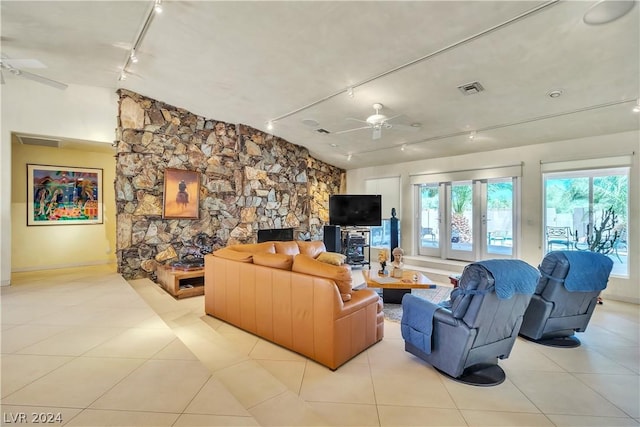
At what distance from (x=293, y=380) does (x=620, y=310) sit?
4.74 m

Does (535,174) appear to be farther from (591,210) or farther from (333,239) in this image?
(333,239)

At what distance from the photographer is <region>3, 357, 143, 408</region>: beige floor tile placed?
1.62 metres

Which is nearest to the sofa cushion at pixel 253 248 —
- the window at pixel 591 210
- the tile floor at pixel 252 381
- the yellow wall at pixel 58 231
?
the tile floor at pixel 252 381

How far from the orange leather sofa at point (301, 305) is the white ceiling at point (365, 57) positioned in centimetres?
227

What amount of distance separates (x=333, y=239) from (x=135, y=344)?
16.3ft

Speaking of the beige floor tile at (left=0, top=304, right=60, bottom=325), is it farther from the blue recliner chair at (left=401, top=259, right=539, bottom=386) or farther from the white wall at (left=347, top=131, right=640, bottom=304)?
the white wall at (left=347, top=131, right=640, bottom=304)

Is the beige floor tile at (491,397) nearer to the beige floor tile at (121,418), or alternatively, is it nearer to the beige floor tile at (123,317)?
the beige floor tile at (121,418)

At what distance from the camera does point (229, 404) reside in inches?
64.8

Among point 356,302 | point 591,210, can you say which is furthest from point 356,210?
point 356,302

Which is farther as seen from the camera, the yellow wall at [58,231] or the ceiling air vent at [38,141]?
the yellow wall at [58,231]

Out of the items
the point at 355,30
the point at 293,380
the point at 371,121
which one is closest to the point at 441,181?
the point at 371,121

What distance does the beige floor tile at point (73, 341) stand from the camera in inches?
86.3

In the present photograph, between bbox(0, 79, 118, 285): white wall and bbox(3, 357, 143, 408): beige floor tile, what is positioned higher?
bbox(0, 79, 118, 285): white wall

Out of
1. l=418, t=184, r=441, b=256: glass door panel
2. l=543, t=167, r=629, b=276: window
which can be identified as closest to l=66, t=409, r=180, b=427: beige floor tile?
l=543, t=167, r=629, b=276: window
